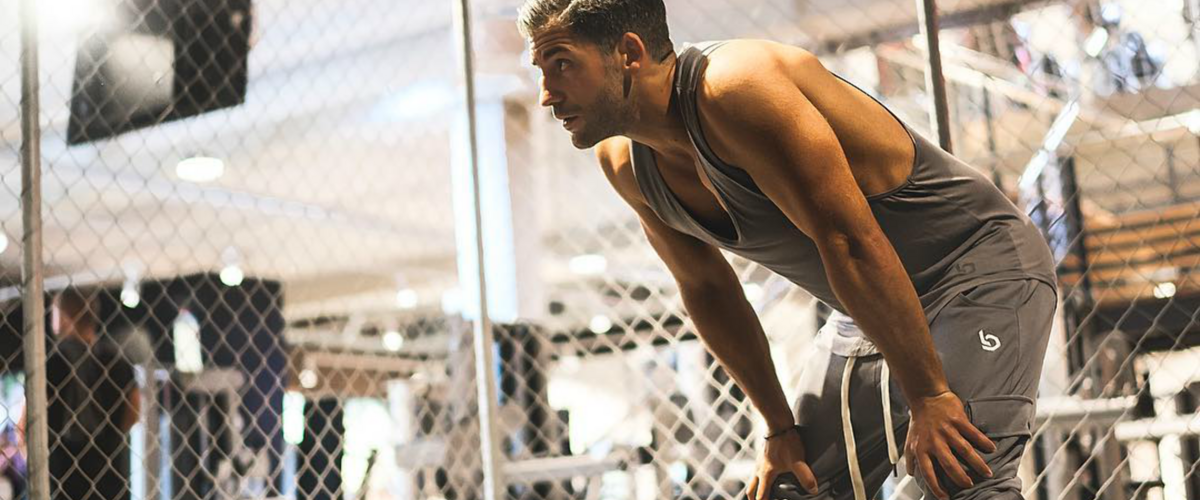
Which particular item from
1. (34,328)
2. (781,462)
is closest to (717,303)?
(781,462)

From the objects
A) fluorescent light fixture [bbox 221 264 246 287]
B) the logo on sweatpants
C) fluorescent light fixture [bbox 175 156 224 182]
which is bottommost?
the logo on sweatpants

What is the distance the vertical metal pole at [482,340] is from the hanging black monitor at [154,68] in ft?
2.93

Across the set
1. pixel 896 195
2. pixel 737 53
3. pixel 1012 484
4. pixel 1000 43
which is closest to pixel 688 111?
pixel 737 53

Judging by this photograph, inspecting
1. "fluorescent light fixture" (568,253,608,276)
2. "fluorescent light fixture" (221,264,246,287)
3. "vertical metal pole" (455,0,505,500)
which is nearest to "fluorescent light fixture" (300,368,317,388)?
"fluorescent light fixture" (221,264,246,287)

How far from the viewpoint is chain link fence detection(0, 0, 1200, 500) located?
3.15 meters

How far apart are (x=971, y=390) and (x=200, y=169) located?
23.4 ft

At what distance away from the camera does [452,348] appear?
546cm

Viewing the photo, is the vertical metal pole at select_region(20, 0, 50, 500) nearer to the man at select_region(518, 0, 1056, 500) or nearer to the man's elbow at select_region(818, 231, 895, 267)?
the man at select_region(518, 0, 1056, 500)

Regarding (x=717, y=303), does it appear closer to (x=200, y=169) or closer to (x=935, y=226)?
(x=935, y=226)

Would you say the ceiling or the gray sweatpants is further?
the ceiling

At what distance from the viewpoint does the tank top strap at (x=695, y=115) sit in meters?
1.28

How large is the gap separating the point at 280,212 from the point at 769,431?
8.13 m

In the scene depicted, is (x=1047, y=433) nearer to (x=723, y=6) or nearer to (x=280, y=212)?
(x=723, y=6)

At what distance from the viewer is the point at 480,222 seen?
8.75ft
